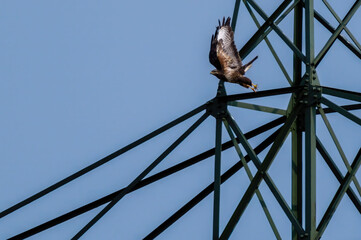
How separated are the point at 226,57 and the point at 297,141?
62.6 inches

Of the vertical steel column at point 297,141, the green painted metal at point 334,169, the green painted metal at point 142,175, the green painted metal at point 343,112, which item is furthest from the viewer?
the green painted metal at point 334,169

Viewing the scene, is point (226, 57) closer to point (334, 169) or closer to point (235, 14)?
point (235, 14)

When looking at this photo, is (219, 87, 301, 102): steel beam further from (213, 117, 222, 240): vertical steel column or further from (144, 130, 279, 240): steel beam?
(144, 130, 279, 240): steel beam

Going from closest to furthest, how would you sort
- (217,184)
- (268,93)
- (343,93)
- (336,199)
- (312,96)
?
(336,199), (343,93), (268,93), (312,96), (217,184)

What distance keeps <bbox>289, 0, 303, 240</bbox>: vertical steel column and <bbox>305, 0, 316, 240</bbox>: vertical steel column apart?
38cm

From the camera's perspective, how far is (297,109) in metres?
16.8

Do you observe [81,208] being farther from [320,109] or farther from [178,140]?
[320,109]

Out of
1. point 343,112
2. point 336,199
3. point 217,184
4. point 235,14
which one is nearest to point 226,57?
point 235,14

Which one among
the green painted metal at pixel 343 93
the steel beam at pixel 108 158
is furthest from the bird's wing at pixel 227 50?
the green painted metal at pixel 343 93

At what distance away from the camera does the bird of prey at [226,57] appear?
17969mm

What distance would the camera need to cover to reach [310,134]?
16312 mm

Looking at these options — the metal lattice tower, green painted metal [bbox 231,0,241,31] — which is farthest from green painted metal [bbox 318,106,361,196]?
green painted metal [bbox 231,0,241,31]

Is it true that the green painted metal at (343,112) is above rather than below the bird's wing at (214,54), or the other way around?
below

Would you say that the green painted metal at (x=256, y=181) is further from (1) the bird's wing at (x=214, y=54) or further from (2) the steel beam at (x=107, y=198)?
(1) the bird's wing at (x=214, y=54)
